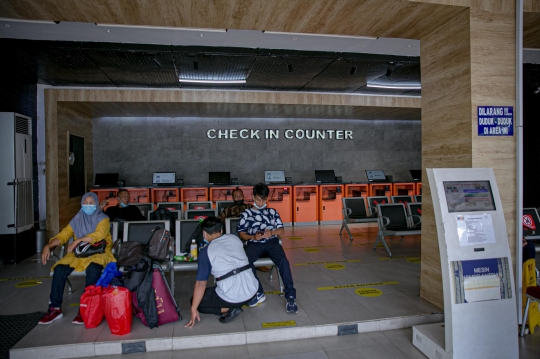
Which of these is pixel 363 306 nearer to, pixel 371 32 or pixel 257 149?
pixel 371 32

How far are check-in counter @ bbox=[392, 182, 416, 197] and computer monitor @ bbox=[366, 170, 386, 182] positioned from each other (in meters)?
0.42

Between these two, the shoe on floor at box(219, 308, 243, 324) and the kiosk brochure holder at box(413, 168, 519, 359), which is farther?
the shoe on floor at box(219, 308, 243, 324)

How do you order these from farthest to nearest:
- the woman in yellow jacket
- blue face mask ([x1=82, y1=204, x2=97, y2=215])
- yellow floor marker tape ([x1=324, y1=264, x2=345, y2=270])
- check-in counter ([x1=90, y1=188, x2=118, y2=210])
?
check-in counter ([x1=90, y1=188, x2=118, y2=210]) → yellow floor marker tape ([x1=324, y1=264, x2=345, y2=270]) → blue face mask ([x1=82, y1=204, x2=97, y2=215]) → the woman in yellow jacket

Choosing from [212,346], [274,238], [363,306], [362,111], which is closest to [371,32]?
[274,238]

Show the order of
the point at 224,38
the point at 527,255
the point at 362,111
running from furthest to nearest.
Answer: the point at 362,111 → the point at 224,38 → the point at 527,255

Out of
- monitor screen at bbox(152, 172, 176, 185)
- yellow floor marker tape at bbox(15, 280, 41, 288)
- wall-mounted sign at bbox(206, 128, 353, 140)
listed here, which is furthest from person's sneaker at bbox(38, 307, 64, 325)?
wall-mounted sign at bbox(206, 128, 353, 140)

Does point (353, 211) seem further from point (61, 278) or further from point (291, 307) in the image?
point (61, 278)

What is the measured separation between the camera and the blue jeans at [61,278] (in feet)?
12.7

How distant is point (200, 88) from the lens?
363 inches

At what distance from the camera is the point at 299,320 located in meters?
3.71

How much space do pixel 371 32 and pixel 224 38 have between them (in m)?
2.67

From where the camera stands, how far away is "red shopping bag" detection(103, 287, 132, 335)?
3434mm

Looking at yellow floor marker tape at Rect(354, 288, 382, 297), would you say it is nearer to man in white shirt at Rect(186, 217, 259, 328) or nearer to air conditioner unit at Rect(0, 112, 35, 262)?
man in white shirt at Rect(186, 217, 259, 328)

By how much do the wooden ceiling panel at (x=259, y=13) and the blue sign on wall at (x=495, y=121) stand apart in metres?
1.04
